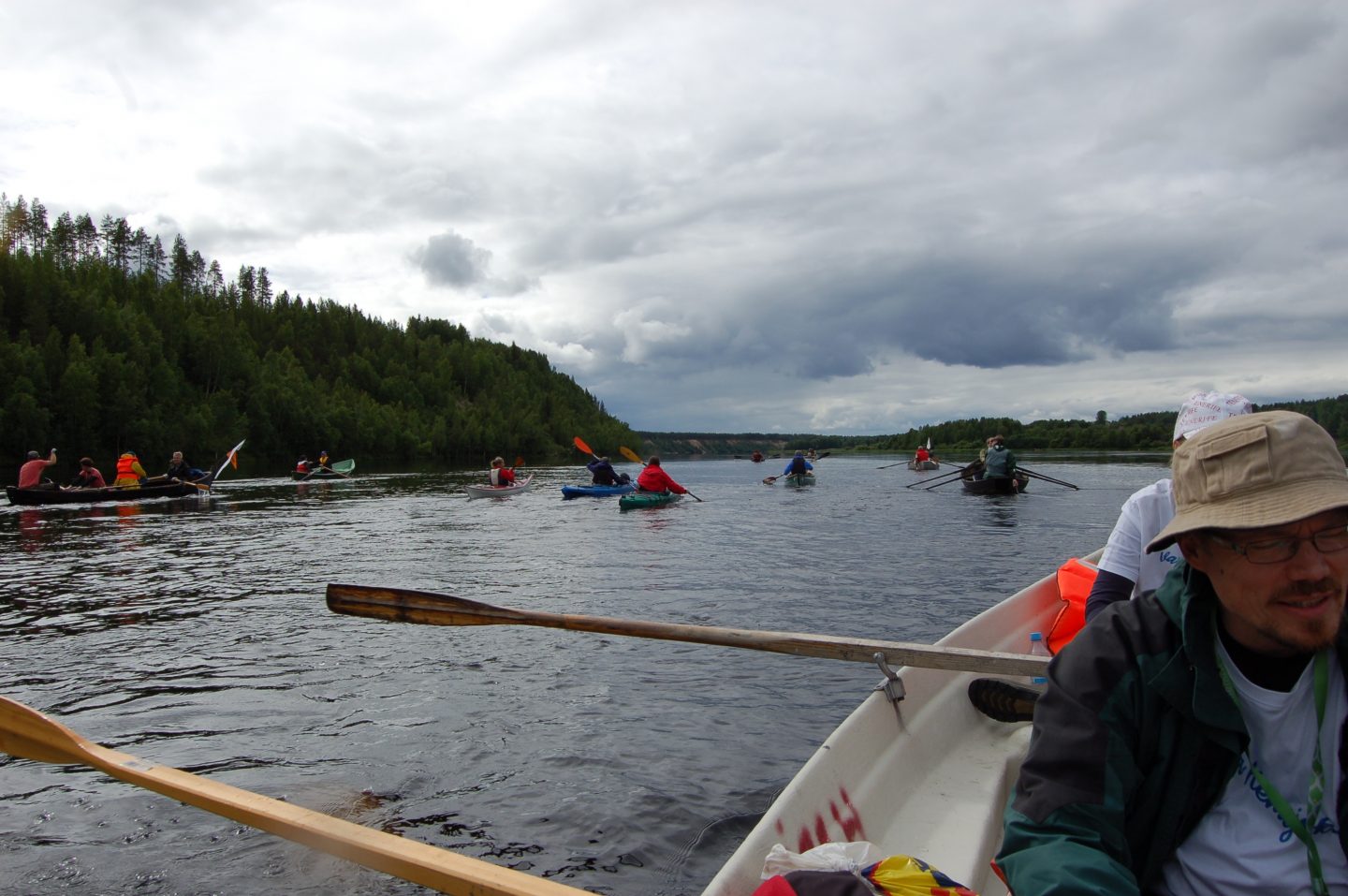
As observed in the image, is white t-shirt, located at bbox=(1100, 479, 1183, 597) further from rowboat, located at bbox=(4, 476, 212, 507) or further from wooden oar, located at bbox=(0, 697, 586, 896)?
rowboat, located at bbox=(4, 476, 212, 507)

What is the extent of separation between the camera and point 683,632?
5.32 metres

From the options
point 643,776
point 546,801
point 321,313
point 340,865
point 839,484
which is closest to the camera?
point 340,865

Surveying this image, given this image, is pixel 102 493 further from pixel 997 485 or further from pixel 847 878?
pixel 997 485

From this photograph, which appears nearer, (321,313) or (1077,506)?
(1077,506)

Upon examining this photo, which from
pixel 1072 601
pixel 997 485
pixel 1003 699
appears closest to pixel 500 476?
pixel 997 485

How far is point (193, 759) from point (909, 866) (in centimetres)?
539

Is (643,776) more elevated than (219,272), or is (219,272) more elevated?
(219,272)

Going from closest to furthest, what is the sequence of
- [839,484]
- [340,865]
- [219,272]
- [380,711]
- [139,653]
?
[340,865], [380,711], [139,653], [839,484], [219,272]

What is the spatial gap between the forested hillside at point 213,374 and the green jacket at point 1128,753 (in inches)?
2754

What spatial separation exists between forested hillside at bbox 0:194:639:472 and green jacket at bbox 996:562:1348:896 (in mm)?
69942

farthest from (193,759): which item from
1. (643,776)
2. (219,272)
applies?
(219,272)

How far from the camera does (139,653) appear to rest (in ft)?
28.5

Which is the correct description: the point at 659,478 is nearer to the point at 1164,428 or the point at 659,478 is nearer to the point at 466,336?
the point at 1164,428

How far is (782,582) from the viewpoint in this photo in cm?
1404
